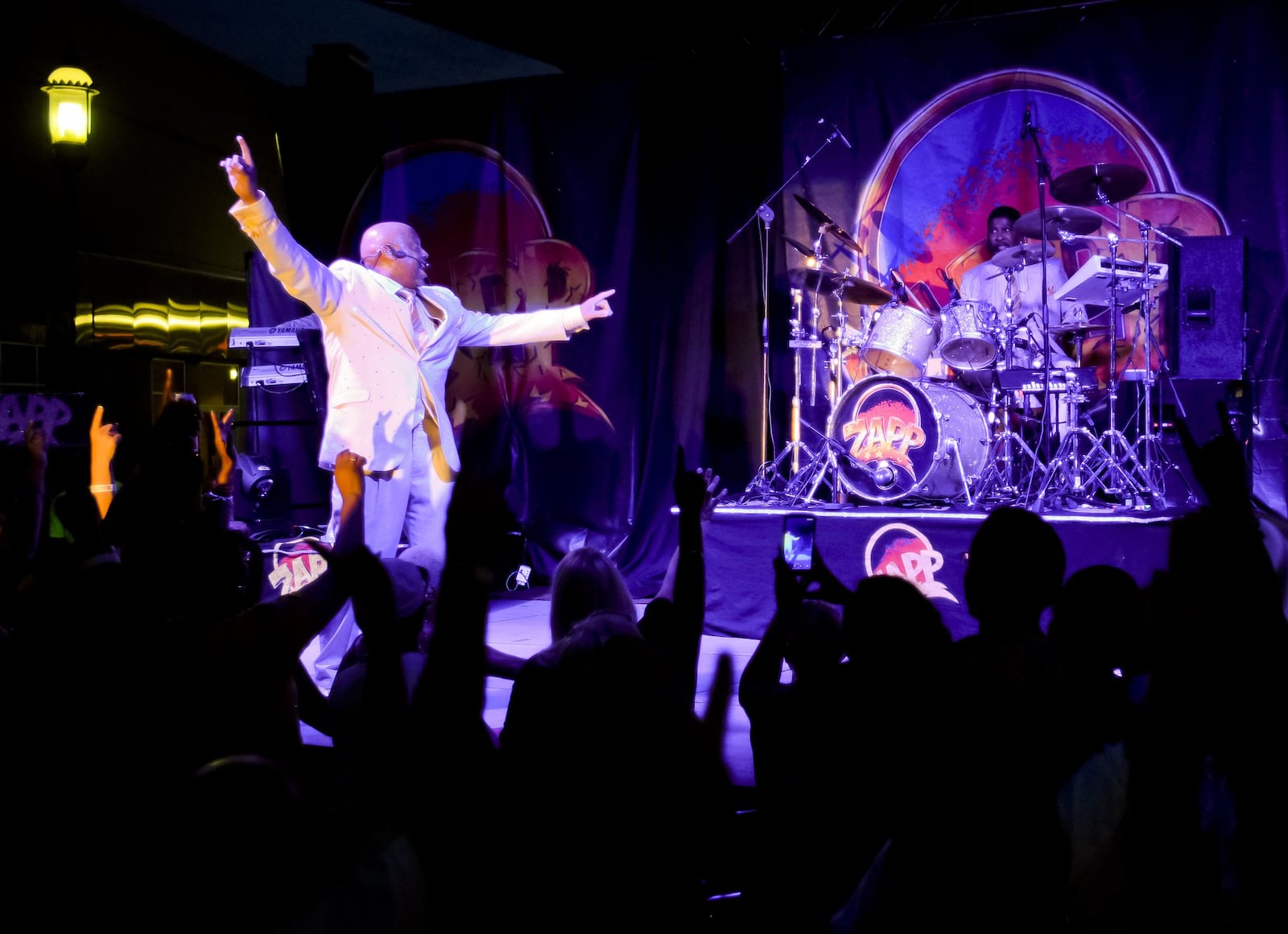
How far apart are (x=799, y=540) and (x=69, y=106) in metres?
6.53

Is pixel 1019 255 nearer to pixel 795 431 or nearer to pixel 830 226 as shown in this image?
pixel 830 226

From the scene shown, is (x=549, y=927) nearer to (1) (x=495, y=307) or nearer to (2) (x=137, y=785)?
(2) (x=137, y=785)

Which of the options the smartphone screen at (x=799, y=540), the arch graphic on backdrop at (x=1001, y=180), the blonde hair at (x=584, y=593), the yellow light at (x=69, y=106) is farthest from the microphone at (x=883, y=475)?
the yellow light at (x=69, y=106)

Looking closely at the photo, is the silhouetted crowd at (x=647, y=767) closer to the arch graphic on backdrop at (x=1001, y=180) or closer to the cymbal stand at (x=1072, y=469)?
the cymbal stand at (x=1072, y=469)

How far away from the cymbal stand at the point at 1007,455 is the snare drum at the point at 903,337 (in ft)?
1.66

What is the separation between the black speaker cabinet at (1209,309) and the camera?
6.29m

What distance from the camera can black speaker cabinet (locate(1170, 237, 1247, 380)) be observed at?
6.29 meters

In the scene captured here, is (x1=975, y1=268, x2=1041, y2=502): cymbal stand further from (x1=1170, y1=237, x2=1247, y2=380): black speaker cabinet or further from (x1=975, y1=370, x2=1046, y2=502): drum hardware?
(x1=1170, y1=237, x2=1247, y2=380): black speaker cabinet

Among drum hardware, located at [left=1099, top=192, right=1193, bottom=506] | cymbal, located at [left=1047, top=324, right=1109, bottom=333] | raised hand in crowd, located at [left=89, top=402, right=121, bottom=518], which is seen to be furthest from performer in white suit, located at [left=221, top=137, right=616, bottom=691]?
drum hardware, located at [left=1099, top=192, right=1193, bottom=506]

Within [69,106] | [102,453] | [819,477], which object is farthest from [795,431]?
[69,106]

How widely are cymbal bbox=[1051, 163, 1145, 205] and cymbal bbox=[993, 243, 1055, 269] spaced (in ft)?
1.21

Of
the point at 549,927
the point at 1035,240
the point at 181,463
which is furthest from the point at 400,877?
the point at 1035,240

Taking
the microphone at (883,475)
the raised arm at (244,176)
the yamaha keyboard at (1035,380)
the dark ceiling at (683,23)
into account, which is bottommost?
the microphone at (883,475)

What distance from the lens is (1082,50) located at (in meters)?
7.23
